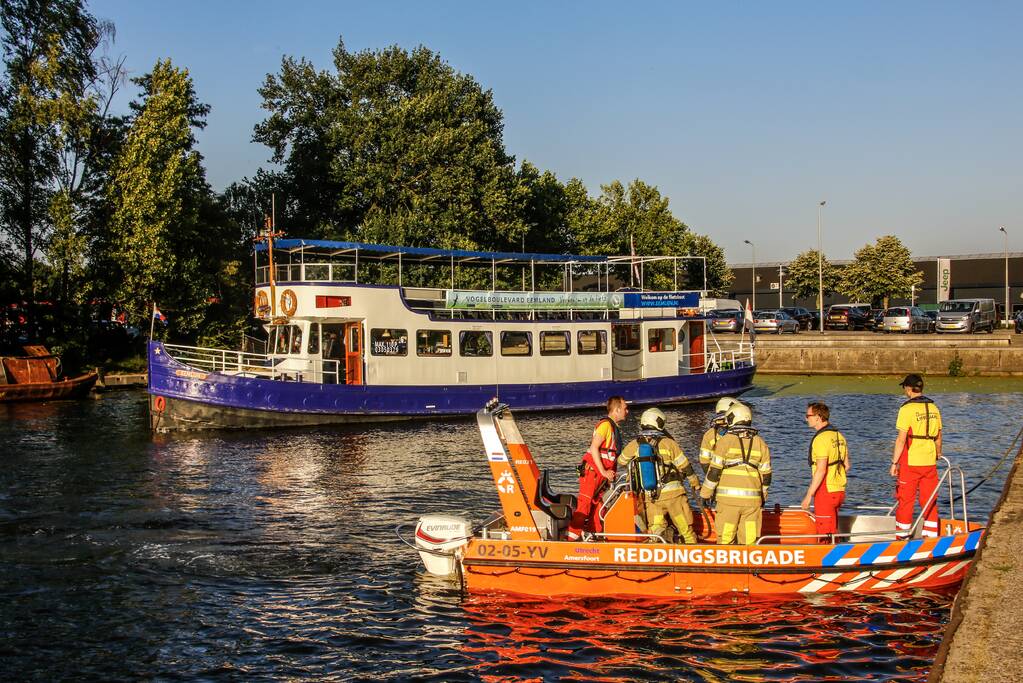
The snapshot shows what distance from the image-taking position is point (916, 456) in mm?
12852

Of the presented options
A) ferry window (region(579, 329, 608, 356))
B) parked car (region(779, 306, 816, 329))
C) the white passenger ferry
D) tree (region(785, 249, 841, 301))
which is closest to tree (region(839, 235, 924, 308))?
tree (region(785, 249, 841, 301))

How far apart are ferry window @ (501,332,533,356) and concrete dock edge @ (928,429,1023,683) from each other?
22104mm

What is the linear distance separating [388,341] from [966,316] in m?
38.7

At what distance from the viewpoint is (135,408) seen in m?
37.1

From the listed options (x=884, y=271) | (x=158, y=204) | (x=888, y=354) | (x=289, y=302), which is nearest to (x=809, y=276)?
(x=884, y=271)

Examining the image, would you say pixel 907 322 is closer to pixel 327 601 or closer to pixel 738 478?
pixel 738 478

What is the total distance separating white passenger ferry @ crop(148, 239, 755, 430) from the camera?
2969 cm

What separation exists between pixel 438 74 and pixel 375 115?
5156 millimetres

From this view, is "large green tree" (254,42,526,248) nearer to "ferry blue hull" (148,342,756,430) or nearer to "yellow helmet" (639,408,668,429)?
"ferry blue hull" (148,342,756,430)

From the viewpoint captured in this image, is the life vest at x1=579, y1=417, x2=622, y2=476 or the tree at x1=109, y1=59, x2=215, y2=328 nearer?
the life vest at x1=579, y1=417, x2=622, y2=476

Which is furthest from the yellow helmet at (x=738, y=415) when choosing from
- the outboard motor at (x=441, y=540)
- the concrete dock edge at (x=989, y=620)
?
the outboard motor at (x=441, y=540)

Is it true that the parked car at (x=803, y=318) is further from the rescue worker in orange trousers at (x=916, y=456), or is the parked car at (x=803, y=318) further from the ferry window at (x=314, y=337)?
the rescue worker in orange trousers at (x=916, y=456)

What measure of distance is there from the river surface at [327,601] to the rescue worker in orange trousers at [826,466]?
3.75ft

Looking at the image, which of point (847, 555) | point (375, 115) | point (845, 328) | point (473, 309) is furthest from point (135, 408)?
point (845, 328)
